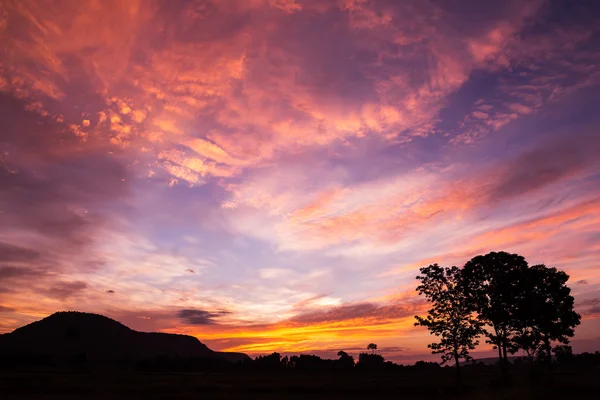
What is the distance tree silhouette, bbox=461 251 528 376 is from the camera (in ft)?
160

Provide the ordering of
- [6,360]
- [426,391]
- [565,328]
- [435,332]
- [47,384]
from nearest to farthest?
[435,332], [565,328], [426,391], [47,384], [6,360]

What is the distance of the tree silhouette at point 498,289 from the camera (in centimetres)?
4866

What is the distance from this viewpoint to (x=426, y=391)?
2238 inches

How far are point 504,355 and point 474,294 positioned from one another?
10.6 m

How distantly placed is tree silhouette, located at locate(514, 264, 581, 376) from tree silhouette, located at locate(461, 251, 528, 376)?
2.85 ft

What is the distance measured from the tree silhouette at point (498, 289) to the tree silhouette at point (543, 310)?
2.85 feet

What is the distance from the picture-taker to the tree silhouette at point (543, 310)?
164 ft

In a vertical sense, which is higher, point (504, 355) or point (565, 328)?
point (565, 328)

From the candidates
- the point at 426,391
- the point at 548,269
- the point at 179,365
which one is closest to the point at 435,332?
the point at 426,391

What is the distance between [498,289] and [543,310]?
22.7ft

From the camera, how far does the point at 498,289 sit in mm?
49688

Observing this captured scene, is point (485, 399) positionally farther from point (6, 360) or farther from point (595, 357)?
point (6, 360)

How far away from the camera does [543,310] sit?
5031 cm

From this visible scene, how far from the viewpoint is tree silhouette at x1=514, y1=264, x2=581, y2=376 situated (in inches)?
1967
